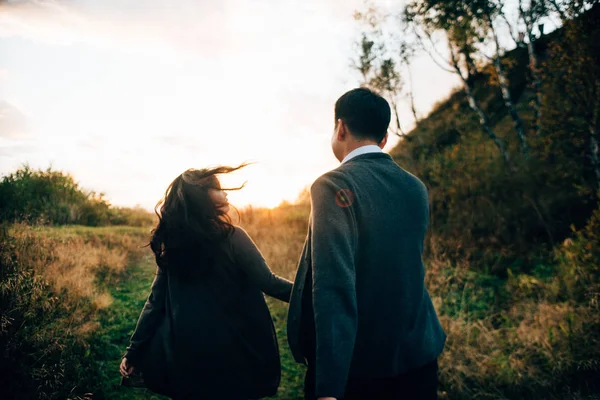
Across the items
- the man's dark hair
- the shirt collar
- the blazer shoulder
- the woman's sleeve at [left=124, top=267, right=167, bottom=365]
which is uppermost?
Answer: the man's dark hair

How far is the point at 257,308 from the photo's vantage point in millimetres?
2137

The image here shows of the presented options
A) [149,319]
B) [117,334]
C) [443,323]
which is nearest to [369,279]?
[149,319]

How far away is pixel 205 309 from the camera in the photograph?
6.66 feet

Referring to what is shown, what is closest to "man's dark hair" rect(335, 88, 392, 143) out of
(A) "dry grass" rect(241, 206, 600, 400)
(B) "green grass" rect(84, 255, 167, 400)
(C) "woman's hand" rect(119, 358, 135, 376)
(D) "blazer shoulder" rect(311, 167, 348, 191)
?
(D) "blazer shoulder" rect(311, 167, 348, 191)

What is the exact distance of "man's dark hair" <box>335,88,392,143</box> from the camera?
1.56m

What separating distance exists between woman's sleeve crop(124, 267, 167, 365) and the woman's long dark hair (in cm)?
16

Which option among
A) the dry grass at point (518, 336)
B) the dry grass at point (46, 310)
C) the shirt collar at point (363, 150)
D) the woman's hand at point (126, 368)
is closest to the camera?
the shirt collar at point (363, 150)

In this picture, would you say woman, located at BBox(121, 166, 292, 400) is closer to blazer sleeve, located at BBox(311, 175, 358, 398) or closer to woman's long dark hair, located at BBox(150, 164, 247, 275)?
woman's long dark hair, located at BBox(150, 164, 247, 275)

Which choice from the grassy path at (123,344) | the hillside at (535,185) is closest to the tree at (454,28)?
the hillside at (535,185)

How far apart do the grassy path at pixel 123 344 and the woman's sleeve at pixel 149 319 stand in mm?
1855

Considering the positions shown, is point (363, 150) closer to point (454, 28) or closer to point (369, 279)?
point (369, 279)

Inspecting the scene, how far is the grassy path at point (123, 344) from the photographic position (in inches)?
139

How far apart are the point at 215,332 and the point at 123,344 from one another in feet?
10.5

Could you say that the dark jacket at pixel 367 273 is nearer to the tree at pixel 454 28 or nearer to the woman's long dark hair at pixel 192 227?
the woman's long dark hair at pixel 192 227
